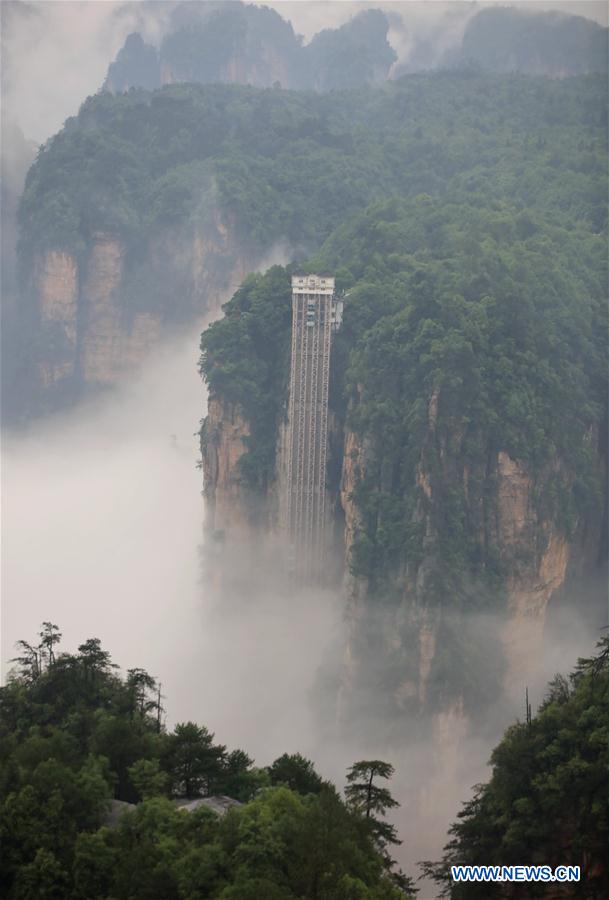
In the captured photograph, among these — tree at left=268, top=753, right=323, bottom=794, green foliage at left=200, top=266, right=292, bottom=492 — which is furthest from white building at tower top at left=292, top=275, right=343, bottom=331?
tree at left=268, top=753, right=323, bottom=794

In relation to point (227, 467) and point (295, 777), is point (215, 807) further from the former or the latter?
point (227, 467)

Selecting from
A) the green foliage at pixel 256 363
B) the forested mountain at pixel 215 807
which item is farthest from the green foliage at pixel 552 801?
the green foliage at pixel 256 363

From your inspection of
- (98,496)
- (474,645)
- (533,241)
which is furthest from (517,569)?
(98,496)

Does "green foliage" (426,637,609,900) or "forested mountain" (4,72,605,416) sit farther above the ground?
"forested mountain" (4,72,605,416)

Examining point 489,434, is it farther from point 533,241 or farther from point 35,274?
point 35,274

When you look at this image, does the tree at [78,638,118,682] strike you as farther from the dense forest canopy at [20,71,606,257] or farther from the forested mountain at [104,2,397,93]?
the forested mountain at [104,2,397,93]

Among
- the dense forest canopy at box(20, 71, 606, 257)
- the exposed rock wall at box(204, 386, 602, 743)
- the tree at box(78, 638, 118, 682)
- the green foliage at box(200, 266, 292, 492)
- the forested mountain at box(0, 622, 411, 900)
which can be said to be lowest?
the forested mountain at box(0, 622, 411, 900)

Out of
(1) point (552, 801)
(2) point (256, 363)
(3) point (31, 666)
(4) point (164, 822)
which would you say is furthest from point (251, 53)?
(4) point (164, 822)
